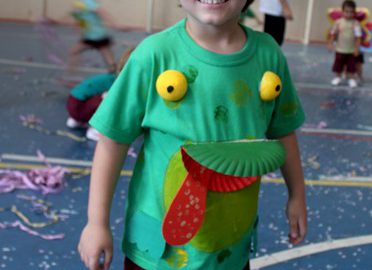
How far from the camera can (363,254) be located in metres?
2.86

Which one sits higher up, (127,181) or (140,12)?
(127,181)

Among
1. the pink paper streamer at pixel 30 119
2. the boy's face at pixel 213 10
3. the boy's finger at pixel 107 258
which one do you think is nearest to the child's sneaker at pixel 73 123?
the pink paper streamer at pixel 30 119

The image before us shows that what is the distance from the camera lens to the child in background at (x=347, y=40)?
766cm

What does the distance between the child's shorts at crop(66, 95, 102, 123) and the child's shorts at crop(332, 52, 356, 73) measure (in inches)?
155

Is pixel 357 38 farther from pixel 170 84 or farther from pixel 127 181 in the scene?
pixel 170 84

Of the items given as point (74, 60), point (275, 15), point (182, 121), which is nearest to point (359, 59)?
point (275, 15)

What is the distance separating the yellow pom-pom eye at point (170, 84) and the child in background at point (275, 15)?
16.8 ft

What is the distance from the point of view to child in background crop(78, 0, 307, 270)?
1.45 m

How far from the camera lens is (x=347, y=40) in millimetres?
7695

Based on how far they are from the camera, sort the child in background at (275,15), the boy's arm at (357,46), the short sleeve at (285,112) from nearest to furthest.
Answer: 1. the short sleeve at (285,112)
2. the child in background at (275,15)
3. the boy's arm at (357,46)

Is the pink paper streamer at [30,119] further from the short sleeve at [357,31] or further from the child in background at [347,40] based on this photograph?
the short sleeve at [357,31]

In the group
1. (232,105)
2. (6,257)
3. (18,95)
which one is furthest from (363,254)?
(18,95)

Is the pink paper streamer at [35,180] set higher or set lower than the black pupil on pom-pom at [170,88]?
lower

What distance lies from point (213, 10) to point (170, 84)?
0.58 ft
